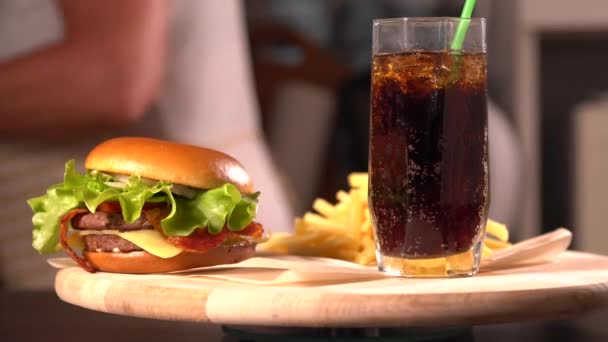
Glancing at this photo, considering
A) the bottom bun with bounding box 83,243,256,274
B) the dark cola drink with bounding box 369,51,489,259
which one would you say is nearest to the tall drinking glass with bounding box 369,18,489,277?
the dark cola drink with bounding box 369,51,489,259

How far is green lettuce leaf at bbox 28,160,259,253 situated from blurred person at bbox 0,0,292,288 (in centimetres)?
136

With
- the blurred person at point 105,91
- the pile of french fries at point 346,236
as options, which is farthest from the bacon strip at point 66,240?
the blurred person at point 105,91

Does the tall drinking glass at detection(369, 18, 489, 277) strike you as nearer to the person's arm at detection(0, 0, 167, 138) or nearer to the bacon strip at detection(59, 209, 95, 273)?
the bacon strip at detection(59, 209, 95, 273)

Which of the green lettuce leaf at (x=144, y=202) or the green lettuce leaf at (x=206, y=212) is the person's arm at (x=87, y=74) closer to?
the green lettuce leaf at (x=144, y=202)

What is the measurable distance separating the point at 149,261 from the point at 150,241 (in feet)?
0.09

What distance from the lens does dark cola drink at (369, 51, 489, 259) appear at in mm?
1306

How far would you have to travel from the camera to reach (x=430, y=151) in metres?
1.30

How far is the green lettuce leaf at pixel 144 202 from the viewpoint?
1344 millimetres

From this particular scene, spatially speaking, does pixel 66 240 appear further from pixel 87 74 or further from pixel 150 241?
pixel 87 74

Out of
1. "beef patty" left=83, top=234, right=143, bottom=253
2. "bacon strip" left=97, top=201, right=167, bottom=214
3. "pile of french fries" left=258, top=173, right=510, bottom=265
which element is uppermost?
"bacon strip" left=97, top=201, right=167, bottom=214

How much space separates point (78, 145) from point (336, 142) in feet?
3.29

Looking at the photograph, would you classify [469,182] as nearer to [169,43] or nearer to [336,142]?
[169,43]

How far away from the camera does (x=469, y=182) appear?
→ 4.36 feet

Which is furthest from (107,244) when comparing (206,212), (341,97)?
(341,97)
